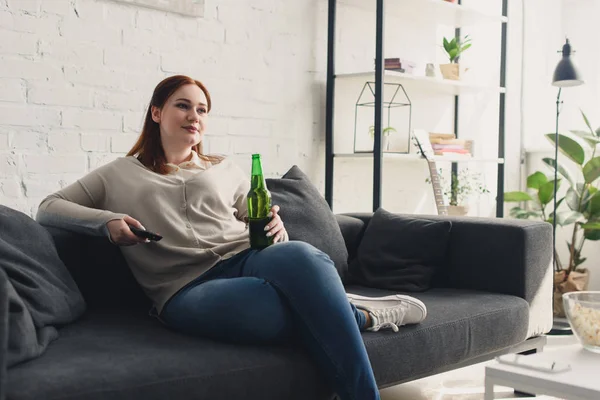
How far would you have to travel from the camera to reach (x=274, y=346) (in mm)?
1920

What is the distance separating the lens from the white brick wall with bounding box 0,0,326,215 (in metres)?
2.60

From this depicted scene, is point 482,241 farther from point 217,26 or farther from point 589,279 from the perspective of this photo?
point 589,279

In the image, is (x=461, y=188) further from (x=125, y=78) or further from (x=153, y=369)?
(x=153, y=369)

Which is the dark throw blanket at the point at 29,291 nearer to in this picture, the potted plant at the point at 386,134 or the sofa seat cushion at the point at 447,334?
the sofa seat cushion at the point at 447,334

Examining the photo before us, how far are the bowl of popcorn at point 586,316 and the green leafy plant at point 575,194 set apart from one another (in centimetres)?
211

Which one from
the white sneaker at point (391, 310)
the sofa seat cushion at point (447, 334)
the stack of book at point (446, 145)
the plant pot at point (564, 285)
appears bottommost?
the plant pot at point (564, 285)

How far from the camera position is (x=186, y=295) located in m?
2.03

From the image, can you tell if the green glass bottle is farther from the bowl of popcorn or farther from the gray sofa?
the bowl of popcorn

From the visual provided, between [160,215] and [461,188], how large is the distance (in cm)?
245

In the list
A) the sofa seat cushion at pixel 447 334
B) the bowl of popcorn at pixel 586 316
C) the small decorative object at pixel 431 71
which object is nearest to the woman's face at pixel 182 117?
the sofa seat cushion at pixel 447 334

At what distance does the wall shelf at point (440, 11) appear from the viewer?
373cm

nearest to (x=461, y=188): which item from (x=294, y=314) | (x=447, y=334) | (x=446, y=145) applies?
(x=446, y=145)

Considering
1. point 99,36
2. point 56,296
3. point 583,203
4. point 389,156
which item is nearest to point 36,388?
point 56,296

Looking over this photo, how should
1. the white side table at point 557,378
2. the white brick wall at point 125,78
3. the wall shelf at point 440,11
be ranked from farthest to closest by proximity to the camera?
the wall shelf at point 440,11, the white brick wall at point 125,78, the white side table at point 557,378
